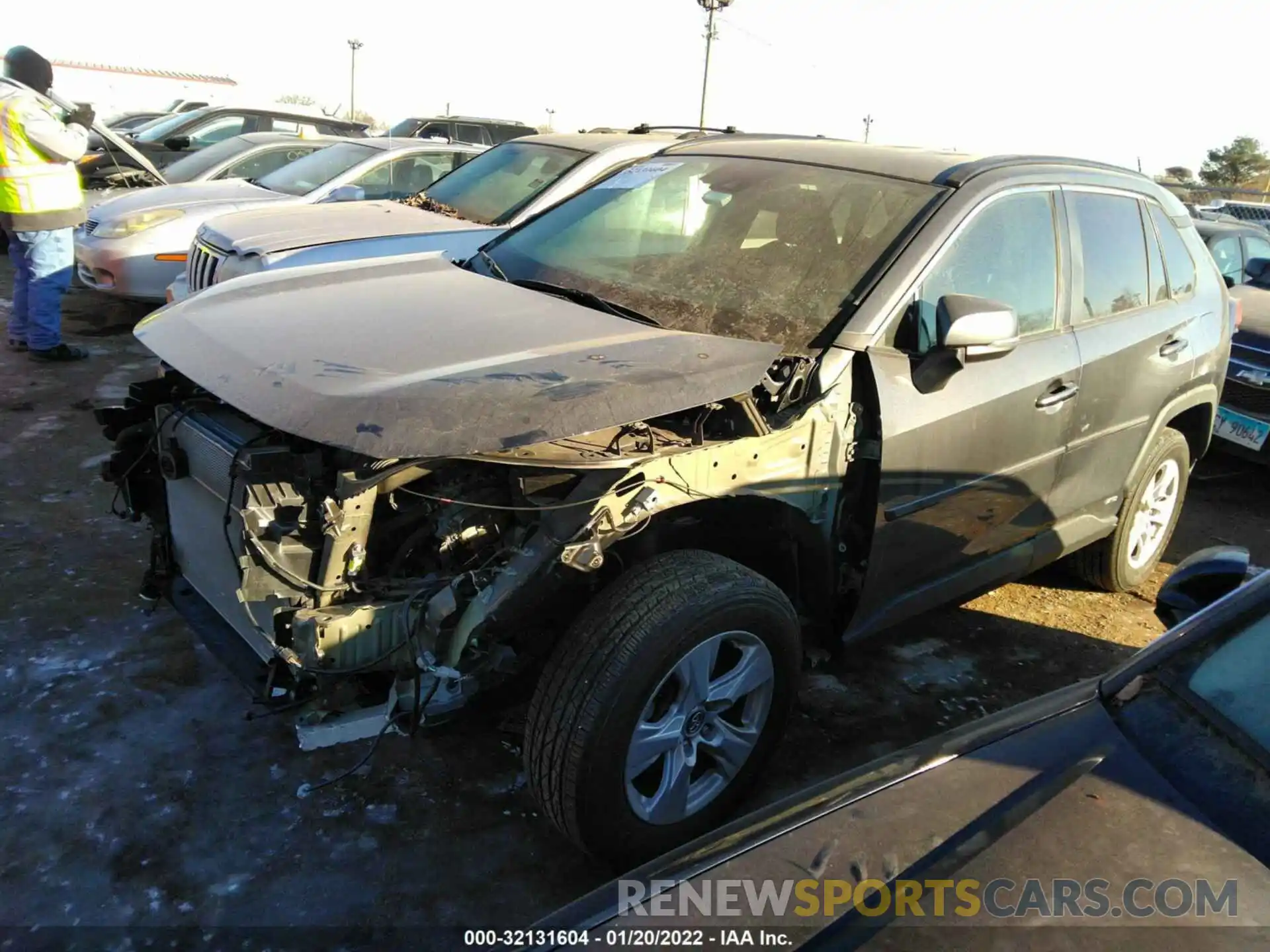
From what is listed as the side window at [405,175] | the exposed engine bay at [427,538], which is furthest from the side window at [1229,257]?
the exposed engine bay at [427,538]

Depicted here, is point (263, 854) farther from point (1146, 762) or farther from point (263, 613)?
point (1146, 762)

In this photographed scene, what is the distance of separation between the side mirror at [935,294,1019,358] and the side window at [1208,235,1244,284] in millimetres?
6514

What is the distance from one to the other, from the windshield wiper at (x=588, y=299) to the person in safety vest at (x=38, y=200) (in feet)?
16.6

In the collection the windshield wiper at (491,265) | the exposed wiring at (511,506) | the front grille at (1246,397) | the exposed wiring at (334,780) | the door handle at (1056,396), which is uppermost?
the windshield wiper at (491,265)

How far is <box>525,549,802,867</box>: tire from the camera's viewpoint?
2324mm

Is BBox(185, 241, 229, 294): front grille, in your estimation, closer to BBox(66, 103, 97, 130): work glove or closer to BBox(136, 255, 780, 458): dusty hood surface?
BBox(66, 103, 97, 130): work glove

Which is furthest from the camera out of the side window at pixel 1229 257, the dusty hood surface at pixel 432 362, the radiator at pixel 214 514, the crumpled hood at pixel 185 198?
the side window at pixel 1229 257

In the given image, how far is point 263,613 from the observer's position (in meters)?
2.49

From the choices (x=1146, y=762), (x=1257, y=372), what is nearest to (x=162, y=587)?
(x=1146, y=762)

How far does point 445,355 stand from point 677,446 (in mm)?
678

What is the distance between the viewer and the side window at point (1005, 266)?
2.97 meters

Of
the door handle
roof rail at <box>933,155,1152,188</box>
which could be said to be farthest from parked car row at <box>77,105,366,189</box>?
the door handle

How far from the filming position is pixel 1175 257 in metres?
4.12

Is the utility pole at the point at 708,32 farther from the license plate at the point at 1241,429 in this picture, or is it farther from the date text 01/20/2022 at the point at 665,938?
the date text 01/20/2022 at the point at 665,938
